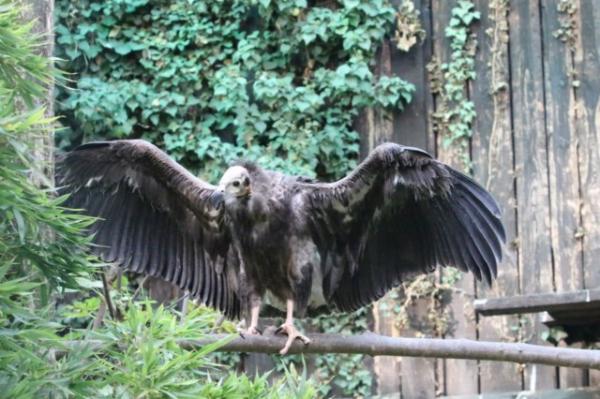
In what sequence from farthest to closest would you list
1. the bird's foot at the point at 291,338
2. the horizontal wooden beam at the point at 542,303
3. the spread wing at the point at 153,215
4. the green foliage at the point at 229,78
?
the green foliage at the point at 229,78 → the horizontal wooden beam at the point at 542,303 → the spread wing at the point at 153,215 → the bird's foot at the point at 291,338

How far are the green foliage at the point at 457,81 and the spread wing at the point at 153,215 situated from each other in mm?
2273

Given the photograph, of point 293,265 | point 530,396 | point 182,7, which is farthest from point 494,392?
point 182,7

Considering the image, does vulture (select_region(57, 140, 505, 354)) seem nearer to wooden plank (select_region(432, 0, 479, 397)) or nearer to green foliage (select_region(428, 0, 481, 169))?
wooden plank (select_region(432, 0, 479, 397))

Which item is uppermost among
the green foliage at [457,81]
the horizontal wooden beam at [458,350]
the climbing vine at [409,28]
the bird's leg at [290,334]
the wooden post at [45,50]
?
the climbing vine at [409,28]

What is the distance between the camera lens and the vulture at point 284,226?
480 cm

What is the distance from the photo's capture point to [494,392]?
21.9 feet

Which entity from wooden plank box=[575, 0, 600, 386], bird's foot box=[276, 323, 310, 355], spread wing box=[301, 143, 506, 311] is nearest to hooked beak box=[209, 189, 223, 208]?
spread wing box=[301, 143, 506, 311]

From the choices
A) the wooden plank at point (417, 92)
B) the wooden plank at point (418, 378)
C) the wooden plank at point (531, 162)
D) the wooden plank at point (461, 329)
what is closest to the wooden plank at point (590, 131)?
the wooden plank at point (531, 162)

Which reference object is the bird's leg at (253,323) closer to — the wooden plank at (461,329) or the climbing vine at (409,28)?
the wooden plank at (461,329)

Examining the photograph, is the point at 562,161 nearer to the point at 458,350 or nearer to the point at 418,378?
the point at 418,378

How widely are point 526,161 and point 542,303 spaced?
126 centimetres

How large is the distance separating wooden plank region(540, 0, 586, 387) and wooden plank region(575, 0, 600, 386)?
1.4 inches

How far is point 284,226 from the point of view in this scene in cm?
491

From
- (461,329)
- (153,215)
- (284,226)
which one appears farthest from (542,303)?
(153,215)
